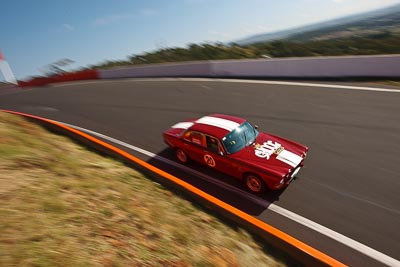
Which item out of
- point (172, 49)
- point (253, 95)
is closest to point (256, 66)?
point (253, 95)

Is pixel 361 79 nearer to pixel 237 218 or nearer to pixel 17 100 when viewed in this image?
pixel 237 218

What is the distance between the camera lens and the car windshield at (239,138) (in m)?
6.78

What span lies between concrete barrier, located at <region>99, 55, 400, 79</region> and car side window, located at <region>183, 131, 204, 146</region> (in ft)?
31.5

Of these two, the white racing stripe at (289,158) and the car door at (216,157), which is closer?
the white racing stripe at (289,158)

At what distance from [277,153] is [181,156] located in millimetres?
2667

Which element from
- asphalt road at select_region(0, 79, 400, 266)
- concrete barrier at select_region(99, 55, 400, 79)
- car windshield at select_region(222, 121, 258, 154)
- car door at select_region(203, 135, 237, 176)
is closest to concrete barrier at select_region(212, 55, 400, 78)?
concrete barrier at select_region(99, 55, 400, 79)

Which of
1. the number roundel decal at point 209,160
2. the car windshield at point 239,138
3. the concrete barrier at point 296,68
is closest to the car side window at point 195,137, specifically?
the number roundel decal at point 209,160

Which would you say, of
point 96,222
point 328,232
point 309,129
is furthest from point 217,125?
point 96,222

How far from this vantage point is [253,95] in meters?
13.0

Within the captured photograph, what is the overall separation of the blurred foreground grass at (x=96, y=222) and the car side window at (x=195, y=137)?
65.1 inches

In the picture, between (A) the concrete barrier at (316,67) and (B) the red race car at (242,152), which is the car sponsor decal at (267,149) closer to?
(B) the red race car at (242,152)

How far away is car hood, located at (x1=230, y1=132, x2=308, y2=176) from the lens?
20.3ft

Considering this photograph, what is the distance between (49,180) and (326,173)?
608cm

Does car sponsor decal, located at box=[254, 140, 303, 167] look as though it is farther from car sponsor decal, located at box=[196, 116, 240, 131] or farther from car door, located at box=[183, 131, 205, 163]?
car door, located at box=[183, 131, 205, 163]
